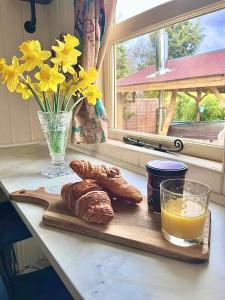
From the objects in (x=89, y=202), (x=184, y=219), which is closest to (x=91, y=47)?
(x=89, y=202)

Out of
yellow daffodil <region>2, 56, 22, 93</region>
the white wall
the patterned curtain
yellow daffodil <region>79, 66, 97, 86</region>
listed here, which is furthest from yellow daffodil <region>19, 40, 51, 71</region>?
the white wall

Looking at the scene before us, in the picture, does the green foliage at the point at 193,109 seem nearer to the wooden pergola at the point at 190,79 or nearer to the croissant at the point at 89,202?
the wooden pergola at the point at 190,79

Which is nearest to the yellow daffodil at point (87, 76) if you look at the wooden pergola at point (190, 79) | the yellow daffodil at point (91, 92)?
the yellow daffodil at point (91, 92)

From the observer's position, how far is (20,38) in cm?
149

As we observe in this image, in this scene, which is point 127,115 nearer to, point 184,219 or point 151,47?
point 151,47

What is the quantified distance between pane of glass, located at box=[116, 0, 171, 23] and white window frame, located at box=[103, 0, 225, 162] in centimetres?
3

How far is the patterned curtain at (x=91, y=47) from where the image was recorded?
3.43ft

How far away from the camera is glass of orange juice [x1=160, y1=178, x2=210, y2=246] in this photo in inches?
18.5

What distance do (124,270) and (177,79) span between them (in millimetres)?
763

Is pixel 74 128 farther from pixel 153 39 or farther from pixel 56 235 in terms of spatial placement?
pixel 56 235

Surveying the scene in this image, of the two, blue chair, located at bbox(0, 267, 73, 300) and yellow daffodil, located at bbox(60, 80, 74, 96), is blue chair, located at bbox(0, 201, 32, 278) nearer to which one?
blue chair, located at bbox(0, 267, 73, 300)

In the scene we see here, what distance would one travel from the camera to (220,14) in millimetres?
807

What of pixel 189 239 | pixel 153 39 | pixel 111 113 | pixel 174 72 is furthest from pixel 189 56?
pixel 189 239

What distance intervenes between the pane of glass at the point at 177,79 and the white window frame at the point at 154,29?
0.03 metres
